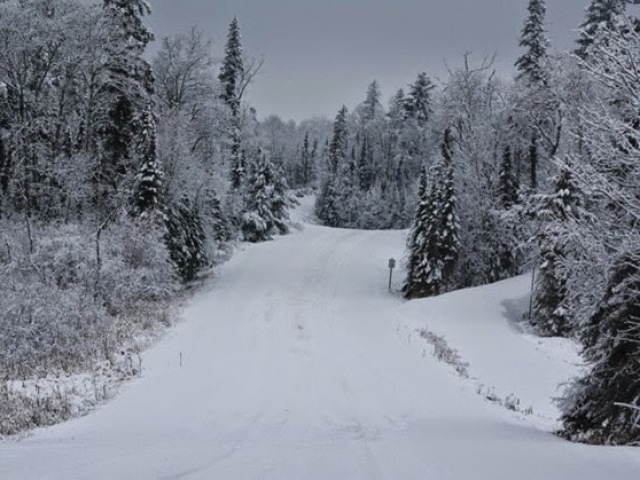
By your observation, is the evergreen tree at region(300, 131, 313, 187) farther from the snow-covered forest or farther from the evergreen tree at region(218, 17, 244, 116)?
the snow-covered forest

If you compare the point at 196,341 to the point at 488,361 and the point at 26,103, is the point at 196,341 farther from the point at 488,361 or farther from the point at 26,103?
the point at 26,103

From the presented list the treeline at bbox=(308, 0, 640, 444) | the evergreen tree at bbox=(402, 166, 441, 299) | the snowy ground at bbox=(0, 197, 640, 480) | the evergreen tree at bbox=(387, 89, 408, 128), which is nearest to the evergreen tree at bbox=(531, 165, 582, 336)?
the treeline at bbox=(308, 0, 640, 444)

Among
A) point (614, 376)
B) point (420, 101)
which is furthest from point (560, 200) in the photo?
point (420, 101)

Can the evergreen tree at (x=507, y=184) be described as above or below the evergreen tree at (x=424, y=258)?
above

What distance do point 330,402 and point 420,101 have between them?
7168cm

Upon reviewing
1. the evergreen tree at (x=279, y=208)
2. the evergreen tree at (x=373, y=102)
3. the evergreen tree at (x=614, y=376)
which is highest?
the evergreen tree at (x=373, y=102)

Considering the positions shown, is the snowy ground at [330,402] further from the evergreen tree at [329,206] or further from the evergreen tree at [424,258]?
the evergreen tree at [329,206]

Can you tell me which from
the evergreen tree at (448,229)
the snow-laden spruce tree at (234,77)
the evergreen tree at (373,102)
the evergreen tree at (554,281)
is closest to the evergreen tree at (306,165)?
the evergreen tree at (373,102)

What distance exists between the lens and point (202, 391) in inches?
396

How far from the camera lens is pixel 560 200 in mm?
18906

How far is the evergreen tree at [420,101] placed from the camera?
75.0m

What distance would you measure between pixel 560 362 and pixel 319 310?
838cm

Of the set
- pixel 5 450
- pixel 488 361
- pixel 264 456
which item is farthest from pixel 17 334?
pixel 488 361

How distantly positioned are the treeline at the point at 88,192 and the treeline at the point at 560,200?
32.6 feet
